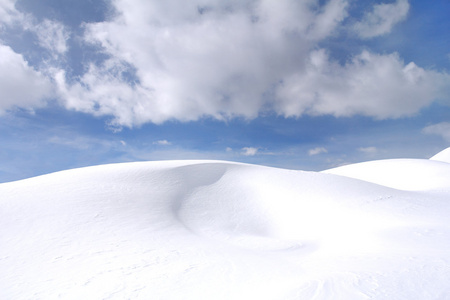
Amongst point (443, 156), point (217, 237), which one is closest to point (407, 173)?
point (217, 237)

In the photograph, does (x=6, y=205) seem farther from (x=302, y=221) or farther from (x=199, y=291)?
(x=302, y=221)

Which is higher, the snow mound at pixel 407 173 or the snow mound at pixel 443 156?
the snow mound at pixel 443 156

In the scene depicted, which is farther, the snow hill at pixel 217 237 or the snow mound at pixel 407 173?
the snow mound at pixel 407 173

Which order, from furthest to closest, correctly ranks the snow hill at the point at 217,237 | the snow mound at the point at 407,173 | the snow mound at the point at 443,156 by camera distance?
the snow mound at the point at 443,156, the snow mound at the point at 407,173, the snow hill at the point at 217,237

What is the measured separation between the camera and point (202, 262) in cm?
753

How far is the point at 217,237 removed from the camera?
10688mm

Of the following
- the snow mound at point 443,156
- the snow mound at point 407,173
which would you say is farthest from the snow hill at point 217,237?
the snow mound at point 443,156

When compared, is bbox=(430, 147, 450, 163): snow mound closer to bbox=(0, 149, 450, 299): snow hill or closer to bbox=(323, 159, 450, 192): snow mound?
bbox=(323, 159, 450, 192): snow mound

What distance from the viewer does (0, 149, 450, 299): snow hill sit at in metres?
5.88

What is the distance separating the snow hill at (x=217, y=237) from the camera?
5882 millimetres

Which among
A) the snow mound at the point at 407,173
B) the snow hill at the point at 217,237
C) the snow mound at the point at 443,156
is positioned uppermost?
the snow mound at the point at 443,156

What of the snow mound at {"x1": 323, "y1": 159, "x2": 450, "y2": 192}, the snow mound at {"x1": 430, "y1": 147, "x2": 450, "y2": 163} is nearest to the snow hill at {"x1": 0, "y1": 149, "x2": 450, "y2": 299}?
the snow mound at {"x1": 323, "y1": 159, "x2": 450, "y2": 192}

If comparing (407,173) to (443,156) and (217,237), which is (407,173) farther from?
(443,156)

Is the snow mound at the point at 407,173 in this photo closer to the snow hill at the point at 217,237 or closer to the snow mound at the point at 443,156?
the snow hill at the point at 217,237
